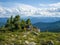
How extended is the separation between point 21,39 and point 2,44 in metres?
9.28

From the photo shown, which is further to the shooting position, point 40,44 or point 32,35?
point 32,35

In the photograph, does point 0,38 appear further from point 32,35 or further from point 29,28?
point 29,28

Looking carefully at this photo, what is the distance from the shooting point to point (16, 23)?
102625 mm

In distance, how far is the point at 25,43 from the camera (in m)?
73.6

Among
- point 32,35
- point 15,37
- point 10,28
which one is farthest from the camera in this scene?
point 10,28

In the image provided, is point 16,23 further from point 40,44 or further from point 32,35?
point 40,44

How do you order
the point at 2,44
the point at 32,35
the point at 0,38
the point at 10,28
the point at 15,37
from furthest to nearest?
the point at 10,28 → the point at 32,35 → the point at 15,37 → the point at 0,38 → the point at 2,44

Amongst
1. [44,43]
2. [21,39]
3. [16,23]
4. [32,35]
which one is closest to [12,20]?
[16,23]

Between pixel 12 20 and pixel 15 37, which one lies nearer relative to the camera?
pixel 15 37

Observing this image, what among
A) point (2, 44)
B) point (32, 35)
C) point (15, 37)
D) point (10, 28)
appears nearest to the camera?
point (2, 44)

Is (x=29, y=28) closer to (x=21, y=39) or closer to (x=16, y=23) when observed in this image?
(x=16, y=23)

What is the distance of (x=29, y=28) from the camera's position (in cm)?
10444

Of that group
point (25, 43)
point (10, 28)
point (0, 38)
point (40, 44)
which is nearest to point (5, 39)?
point (0, 38)

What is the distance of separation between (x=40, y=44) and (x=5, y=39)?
38.7ft
